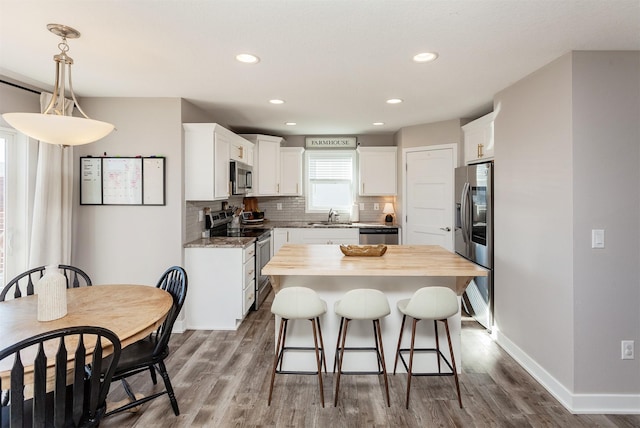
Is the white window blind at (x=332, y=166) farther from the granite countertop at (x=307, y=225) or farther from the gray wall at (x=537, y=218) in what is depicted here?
the gray wall at (x=537, y=218)

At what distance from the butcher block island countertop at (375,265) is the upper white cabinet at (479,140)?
1.36 meters

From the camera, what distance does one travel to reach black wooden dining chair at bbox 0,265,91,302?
223 cm

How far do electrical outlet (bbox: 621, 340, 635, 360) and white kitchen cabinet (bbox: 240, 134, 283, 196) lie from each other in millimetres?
4385

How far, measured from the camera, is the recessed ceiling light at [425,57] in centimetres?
238

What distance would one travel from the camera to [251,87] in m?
3.13

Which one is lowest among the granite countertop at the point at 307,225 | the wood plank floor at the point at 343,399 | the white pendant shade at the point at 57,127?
the wood plank floor at the point at 343,399

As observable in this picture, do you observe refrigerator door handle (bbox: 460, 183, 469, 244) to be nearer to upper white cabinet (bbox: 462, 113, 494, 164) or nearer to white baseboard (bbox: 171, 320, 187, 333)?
upper white cabinet (bbox: 462, 113, 494, 164)

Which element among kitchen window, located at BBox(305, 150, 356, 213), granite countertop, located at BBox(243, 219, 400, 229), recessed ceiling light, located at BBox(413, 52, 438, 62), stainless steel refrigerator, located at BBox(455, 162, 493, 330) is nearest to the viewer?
recessed ceiling light, located at BBox(413, 52, 438, 62)

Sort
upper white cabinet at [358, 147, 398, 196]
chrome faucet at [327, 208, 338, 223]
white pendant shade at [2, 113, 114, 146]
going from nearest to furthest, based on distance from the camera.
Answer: white pendant shade at [2, 113, 114, 146], upper white cabinet at [358, 147, 398, 196], chrome faucet at [327, 208, 338, 223]

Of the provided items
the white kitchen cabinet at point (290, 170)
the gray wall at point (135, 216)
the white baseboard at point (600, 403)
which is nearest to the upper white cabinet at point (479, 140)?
the white baseboard at point (600, 403)

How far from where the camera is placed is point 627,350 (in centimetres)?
230

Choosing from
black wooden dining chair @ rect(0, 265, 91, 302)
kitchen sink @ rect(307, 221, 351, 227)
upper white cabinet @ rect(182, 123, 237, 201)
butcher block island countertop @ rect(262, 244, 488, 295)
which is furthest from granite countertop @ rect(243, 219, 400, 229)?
black wooden dining chair @ rect(0, 265, 91, 302)

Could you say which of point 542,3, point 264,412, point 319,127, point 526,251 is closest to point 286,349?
point 264,412

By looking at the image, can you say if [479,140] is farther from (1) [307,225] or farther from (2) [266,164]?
(2) [266,164]
